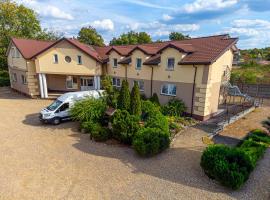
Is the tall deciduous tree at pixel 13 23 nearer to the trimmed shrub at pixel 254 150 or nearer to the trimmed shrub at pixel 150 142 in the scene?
the trimmed shrub at pixel 150 142

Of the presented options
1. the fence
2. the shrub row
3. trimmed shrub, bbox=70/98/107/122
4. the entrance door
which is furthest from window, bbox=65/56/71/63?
the fence

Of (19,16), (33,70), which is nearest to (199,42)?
(33,70)

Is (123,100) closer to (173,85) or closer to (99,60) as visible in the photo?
(173,85)

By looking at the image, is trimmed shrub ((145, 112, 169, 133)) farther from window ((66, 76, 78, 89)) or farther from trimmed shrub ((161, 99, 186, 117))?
window ((66, 76, 78, 89))

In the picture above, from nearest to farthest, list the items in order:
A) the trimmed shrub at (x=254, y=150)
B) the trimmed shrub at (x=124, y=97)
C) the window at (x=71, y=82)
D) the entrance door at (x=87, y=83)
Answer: the trimmed shrub at (x=254, y=150) < the trimmed shrub at (x=124, y=97) < the entrance door at (x=87, y=83) < the window at (x=71, y=82)

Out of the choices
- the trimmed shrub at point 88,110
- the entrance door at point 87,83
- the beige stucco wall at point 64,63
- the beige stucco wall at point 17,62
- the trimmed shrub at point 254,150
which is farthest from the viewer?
the entrance door at point 87,83

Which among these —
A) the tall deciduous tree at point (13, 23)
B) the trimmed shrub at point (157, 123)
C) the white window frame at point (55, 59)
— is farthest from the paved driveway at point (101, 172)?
the tall deciduous tree at point (13, 23)

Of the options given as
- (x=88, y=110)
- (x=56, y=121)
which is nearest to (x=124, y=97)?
(x=88, y=110)
